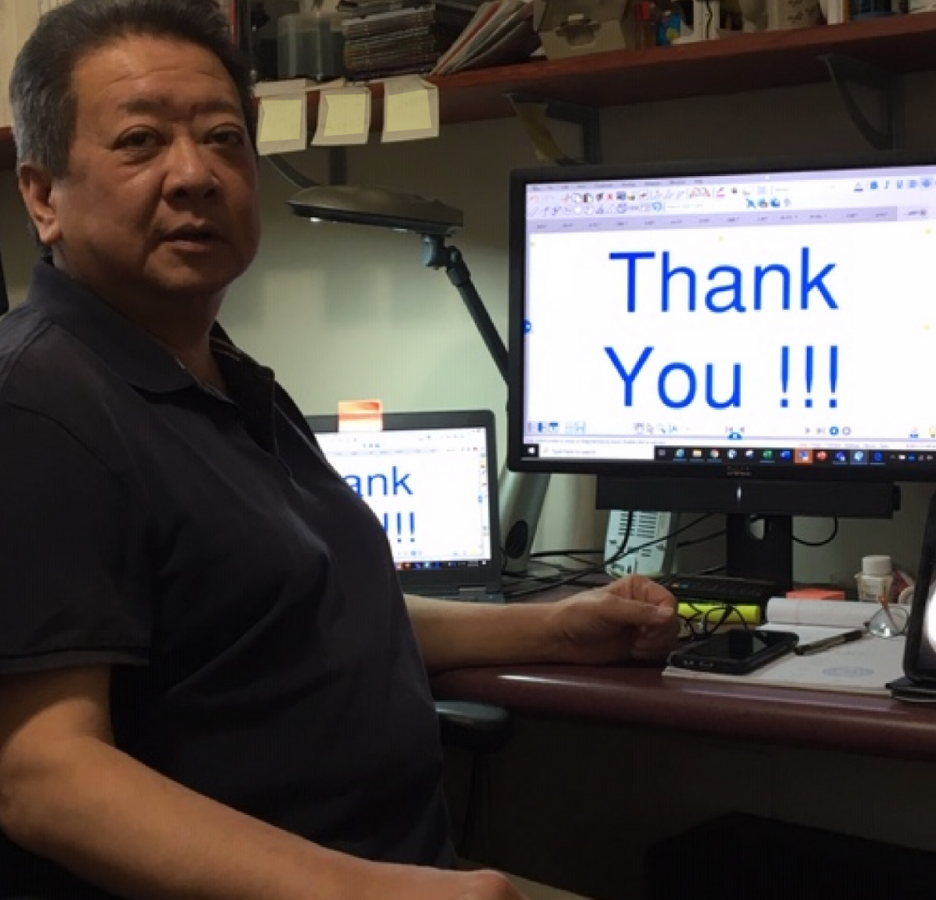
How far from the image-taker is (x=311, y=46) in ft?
6.56

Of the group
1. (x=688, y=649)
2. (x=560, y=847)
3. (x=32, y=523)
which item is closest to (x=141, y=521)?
(x=32, y=523)

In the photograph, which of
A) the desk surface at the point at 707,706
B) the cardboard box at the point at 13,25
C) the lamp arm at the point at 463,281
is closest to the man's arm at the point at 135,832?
the desk surface at the point at 707,706

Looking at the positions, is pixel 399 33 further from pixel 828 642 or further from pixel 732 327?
pixel 828 642

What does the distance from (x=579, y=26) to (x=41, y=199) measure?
0.76 m

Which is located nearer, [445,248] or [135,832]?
[135,832]

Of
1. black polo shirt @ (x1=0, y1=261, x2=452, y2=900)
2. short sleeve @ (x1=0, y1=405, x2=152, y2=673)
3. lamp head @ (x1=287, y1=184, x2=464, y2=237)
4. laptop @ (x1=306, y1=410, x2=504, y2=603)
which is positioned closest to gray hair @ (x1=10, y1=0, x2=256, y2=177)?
black polo shirt @ (x1=0, y1=261, x2=452, y2=900)

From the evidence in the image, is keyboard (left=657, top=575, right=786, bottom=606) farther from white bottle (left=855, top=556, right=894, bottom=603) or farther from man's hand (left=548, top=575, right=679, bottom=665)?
man's hand (left=548, top=575, right=679, bottom=665)

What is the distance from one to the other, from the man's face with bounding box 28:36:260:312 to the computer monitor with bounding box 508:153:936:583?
24.0 inches

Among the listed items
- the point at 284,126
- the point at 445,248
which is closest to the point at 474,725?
the point at 445,248

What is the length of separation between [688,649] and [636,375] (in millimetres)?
461

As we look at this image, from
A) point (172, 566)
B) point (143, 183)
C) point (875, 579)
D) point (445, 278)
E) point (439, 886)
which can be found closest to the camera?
point (439, 886)

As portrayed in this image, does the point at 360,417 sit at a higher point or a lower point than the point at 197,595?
higher

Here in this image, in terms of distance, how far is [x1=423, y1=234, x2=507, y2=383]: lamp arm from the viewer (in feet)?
6.55

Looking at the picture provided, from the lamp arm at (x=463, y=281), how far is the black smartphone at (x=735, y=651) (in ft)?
2.08
